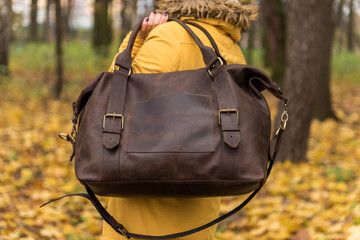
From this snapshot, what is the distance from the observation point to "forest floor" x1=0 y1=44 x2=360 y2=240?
3.90 meters

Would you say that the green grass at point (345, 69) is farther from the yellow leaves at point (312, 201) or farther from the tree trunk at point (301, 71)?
the tree trunk at point (301, 71)

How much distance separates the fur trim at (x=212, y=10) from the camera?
1.92 metres

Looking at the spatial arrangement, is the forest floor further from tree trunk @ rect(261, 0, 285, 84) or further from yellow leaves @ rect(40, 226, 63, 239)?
tree trunk @ rect(261, 0, 285, 84)

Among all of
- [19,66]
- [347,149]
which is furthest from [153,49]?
[19,66]

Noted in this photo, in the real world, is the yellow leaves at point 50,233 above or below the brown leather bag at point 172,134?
below

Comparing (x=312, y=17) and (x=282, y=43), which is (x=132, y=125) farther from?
(x=282, y=43)

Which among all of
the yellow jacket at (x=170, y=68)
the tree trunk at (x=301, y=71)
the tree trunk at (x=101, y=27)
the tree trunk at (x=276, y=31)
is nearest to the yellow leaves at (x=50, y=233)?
the yellow jacket at (x=170, y=68)

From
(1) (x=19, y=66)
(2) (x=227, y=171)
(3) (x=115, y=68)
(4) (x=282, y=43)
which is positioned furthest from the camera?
(1) (x=19, y=66)

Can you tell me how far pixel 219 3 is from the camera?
1.95 metres

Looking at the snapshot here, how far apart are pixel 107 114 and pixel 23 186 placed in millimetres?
3810

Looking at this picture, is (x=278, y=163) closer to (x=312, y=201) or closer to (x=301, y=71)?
(x=301, y=71)

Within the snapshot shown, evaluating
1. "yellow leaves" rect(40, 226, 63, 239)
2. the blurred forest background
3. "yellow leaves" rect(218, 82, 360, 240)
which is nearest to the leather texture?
the blurred forest background

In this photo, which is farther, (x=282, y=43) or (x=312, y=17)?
(x=282, y=43)

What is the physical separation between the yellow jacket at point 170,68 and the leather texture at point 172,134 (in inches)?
4.1
